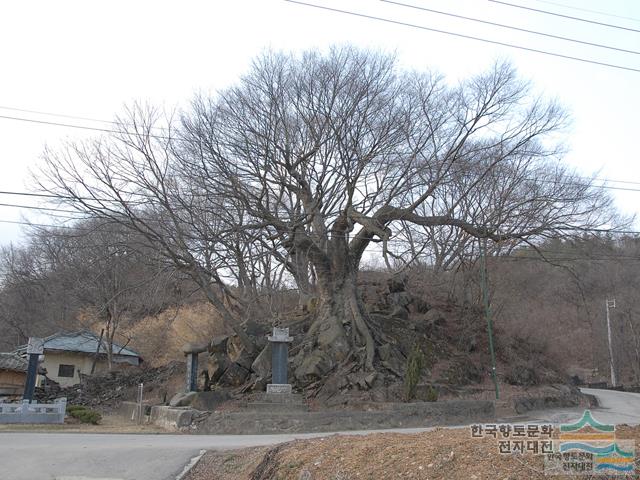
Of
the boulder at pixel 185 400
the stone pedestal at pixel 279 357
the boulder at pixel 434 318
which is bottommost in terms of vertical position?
the boulder at pixel 185 400

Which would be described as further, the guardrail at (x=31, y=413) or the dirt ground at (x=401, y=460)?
the guardrail at (x=31, y=413)

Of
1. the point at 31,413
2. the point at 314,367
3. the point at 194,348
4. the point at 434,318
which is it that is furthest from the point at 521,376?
the point at 31,413

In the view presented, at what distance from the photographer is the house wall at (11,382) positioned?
32281 millimetres

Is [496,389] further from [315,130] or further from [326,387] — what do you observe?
[315,130]

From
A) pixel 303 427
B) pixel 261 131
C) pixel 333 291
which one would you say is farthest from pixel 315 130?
pixel 303 427

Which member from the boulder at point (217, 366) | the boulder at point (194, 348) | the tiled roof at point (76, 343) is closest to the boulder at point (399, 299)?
the boulder at point (217, 366)

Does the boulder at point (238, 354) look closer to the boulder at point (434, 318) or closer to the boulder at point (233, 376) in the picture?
the boulder at point (233, 376)

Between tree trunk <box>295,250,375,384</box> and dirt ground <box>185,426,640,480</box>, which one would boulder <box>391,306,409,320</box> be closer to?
tree trunk <box>295,250,375,384</box>

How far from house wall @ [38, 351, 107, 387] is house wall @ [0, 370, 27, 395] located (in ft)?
18.8

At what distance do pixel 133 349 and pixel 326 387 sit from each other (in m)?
28.9

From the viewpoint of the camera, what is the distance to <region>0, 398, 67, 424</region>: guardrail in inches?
838

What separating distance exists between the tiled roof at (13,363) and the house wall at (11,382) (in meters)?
0.75

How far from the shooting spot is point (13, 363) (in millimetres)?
32188

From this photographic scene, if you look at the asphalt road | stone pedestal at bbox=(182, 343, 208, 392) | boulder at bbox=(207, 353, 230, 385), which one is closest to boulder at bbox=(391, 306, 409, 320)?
boulder at bbox=(207, 353, 230, 385)
